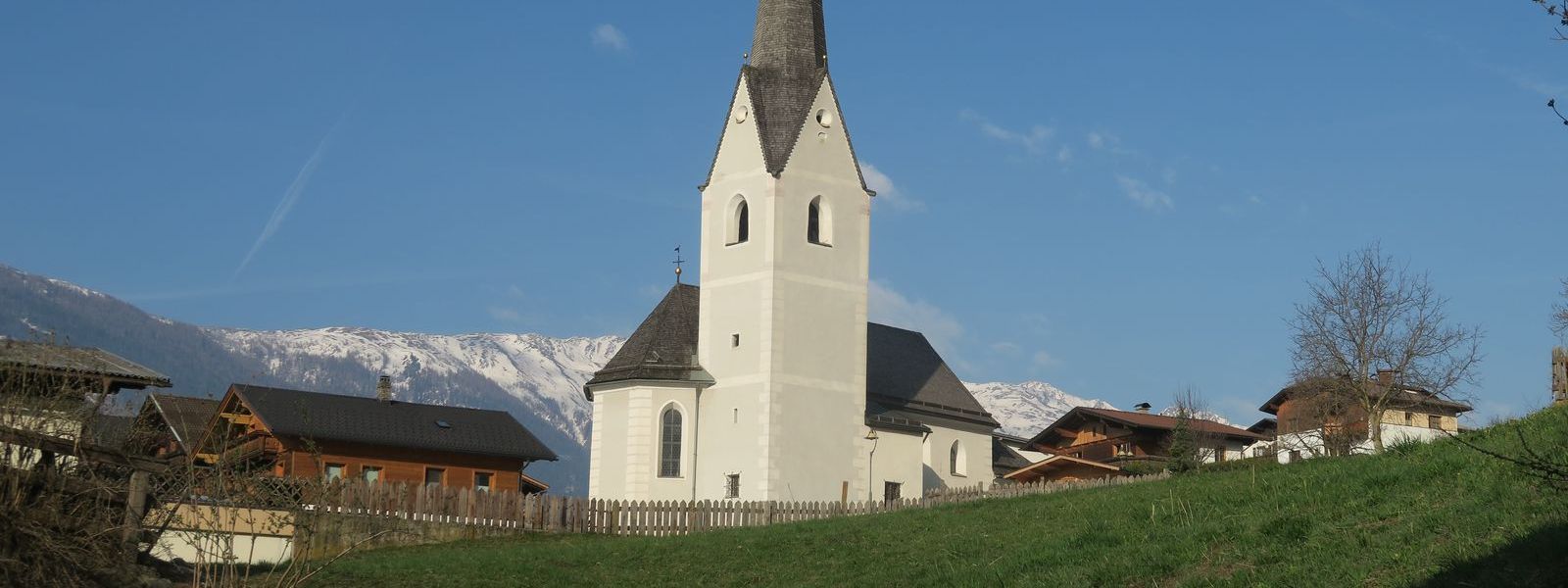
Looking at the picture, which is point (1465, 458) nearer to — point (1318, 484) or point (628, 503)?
point (1318, 484)

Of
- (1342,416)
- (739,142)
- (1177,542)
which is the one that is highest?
(739,142)

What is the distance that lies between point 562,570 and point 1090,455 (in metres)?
50.2

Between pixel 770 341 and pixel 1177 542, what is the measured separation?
3016 centimetres

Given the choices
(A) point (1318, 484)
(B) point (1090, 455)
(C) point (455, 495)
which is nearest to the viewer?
(A) point (1318, 484)

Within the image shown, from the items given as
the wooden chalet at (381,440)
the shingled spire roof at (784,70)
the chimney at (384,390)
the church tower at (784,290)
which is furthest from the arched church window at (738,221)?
the chimney at (384,390)

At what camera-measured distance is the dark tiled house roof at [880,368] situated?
174ft

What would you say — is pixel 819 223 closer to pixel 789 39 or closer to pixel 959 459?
pixel 789 39

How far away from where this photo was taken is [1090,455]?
76.9m


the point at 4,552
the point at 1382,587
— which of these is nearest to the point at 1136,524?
the point at 1382,587

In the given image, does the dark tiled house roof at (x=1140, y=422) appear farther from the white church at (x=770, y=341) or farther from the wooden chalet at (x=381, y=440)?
the wooden chalet at (x=381, y=440)

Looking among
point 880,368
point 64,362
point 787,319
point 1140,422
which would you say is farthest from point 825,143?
point 64,362

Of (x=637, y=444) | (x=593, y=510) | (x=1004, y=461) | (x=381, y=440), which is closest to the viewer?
(x=593, y=510)

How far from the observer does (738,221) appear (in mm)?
54750

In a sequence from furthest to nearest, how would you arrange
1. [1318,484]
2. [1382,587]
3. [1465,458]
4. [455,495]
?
[455,495] → [1318,484] → [1465,458] → [1382,587]
